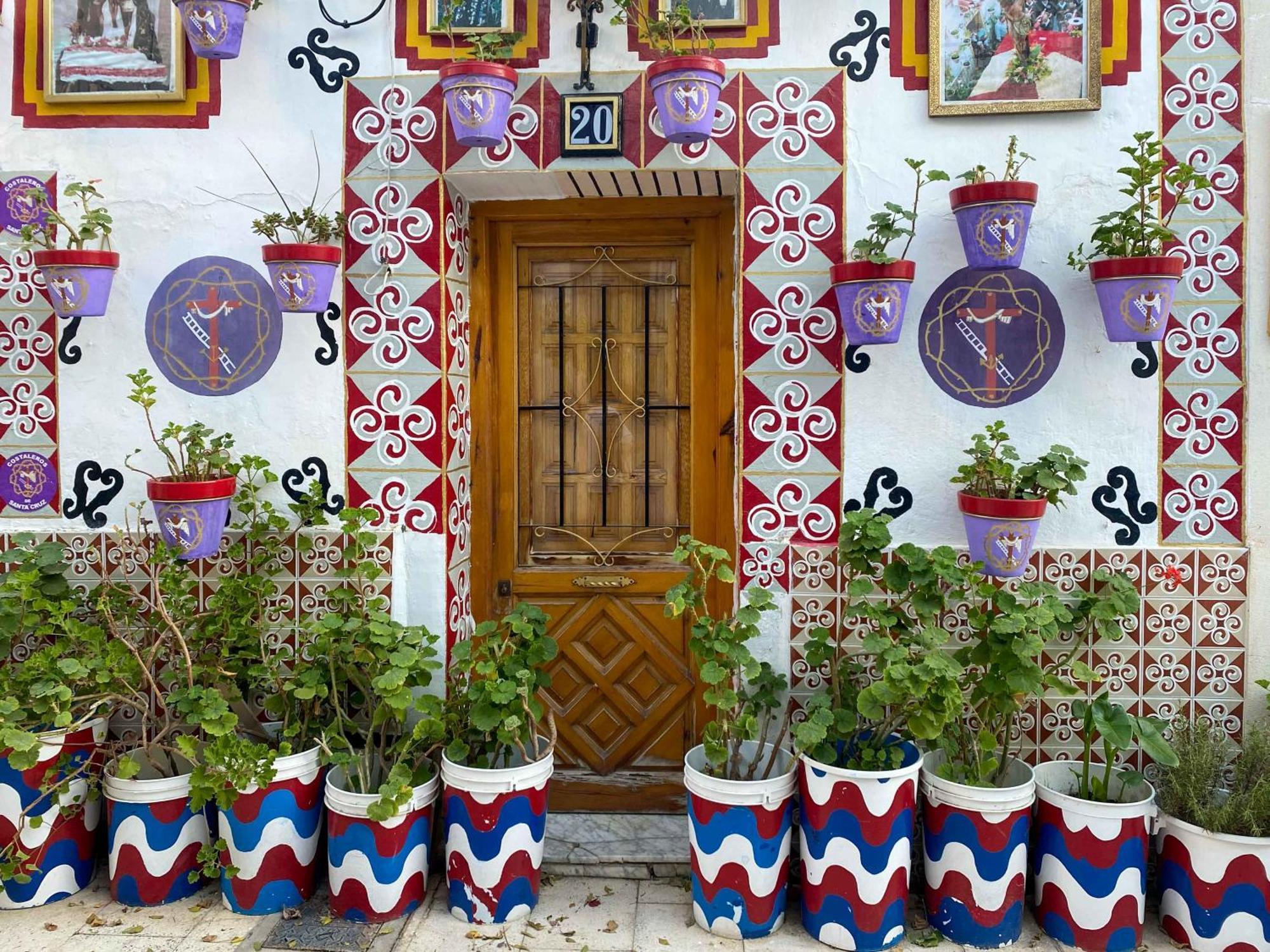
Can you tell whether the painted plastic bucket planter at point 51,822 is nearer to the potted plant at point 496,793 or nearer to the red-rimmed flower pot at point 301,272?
the potted plant at point 496,793

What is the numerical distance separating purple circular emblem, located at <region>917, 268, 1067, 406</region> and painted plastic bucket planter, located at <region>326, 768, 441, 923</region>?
222cm

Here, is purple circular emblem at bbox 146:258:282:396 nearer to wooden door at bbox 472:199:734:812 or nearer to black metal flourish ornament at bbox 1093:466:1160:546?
wooden door at bbox 472:199:734:812

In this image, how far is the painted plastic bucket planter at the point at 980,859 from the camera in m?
2.89

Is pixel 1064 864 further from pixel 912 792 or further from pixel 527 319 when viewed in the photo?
Result: pixel 527 319

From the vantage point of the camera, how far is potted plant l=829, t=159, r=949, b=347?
3.01 metres

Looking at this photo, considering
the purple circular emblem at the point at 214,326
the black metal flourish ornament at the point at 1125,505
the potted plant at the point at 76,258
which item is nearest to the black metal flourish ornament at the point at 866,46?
the black metal flourish ornament at the point at 1125,505

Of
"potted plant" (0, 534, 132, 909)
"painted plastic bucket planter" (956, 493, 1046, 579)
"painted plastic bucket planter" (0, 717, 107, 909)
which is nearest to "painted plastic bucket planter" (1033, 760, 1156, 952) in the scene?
"painted plastic bucket planter" (956, 493, 1046, 579)

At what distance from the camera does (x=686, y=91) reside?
116 inches

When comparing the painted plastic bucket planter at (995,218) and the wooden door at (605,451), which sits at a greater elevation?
the painted plastic bucket planter at (995,218)

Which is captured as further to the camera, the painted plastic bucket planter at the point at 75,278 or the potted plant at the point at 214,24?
the painted plastic bucket planter at the point at 75,278

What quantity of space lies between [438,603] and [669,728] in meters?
1.00

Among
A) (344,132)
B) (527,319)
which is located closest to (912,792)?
(527,319)

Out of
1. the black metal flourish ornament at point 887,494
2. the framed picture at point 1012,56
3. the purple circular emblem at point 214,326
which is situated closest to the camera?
the framed picture at point 1012,56

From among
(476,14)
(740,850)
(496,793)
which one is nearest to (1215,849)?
(740,850)
